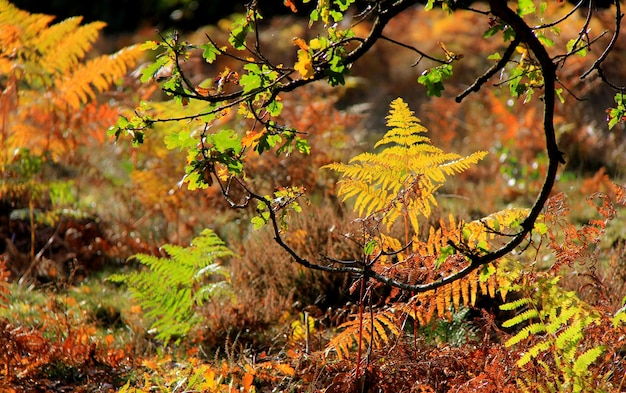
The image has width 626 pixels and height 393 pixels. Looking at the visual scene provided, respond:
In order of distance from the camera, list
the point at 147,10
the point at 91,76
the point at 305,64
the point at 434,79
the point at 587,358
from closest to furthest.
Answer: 1. the point at 305,64
2. the point at 434,79
3. the point at 587,358
4. the point at 91,76
5. the point at 147,10

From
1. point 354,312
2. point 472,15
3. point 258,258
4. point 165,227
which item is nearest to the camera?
point 354,312

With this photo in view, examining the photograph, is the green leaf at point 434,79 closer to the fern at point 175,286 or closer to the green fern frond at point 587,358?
the green fern frond at point 587,358

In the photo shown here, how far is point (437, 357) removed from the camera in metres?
2.59

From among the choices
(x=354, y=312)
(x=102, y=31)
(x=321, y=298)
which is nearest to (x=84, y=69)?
(x=321, y=298)

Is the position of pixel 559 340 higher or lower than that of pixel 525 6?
lower

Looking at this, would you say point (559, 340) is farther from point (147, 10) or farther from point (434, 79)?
point (147, 10)

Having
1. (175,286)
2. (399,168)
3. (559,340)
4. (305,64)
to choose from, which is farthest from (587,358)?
(175,286)

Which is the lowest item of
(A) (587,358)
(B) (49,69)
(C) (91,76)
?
(A) (587,358)

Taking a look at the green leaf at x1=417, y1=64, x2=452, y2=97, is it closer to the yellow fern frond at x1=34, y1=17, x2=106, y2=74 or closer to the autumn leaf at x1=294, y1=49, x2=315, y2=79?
the autumn leaf at x1=294, y1=49, x2=315, y2=79

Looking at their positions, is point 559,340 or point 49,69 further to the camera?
point 49,69

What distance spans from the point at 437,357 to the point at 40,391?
1583 mm

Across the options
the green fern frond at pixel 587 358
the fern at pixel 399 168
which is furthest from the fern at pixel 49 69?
the green fern frond at pixel 587 358

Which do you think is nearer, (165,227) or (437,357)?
(437,357)

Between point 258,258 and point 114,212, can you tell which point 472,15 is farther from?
point 258,258
